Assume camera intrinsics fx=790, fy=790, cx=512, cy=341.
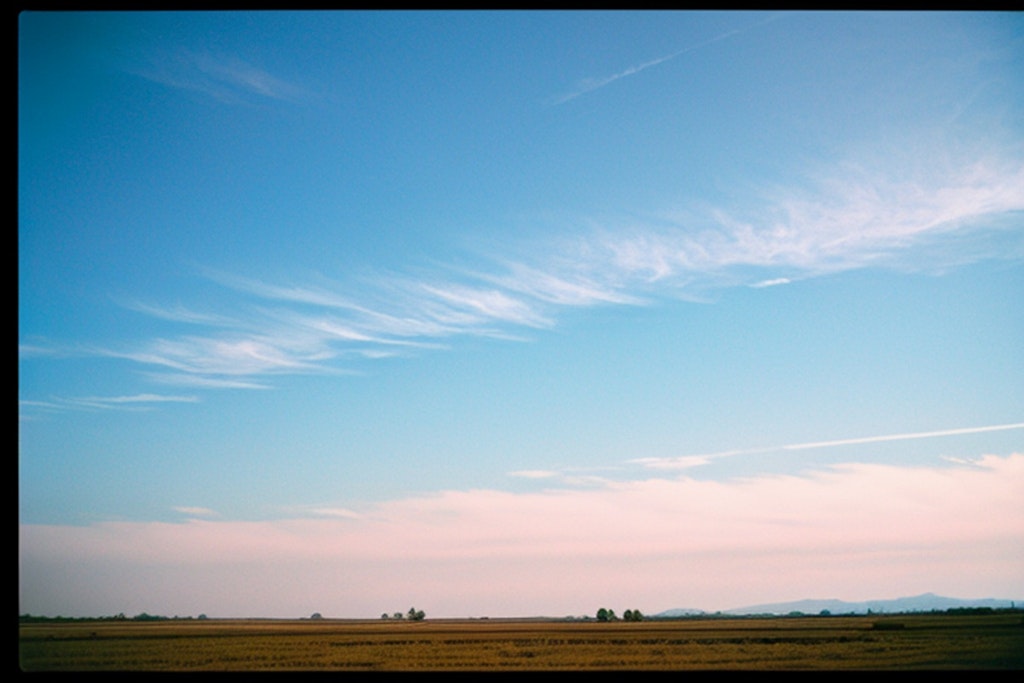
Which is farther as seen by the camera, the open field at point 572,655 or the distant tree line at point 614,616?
the distant tree line at point 614,616

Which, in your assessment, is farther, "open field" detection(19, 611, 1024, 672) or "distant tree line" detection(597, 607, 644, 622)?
"distant tree line" detection(597, 607, 644, 622)

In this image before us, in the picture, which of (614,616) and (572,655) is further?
(614,616)
